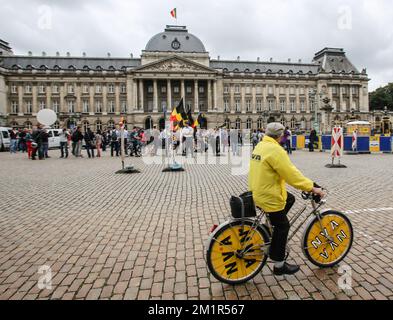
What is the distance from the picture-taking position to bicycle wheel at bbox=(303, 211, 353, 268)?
12.0 feet

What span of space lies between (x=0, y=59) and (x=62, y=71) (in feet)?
42.4

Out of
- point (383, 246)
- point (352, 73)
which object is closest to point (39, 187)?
point (383, 246)

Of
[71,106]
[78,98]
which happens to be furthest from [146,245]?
[71,106]

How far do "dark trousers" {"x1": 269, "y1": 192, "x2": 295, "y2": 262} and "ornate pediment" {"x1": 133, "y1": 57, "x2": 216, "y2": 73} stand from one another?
2627 inches

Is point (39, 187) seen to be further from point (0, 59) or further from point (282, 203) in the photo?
point (0, 59)

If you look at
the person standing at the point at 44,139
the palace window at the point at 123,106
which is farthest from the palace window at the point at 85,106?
the person standing at the point at 44,139

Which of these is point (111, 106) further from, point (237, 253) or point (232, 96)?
point (237, 253)

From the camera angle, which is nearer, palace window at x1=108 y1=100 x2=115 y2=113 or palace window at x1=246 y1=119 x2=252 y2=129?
palace window at x1=108 y1=100 x2=115 y2=113

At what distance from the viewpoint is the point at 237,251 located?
132 inches

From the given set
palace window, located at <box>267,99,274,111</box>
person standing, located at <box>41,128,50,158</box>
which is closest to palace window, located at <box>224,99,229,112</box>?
palace window, located at <box>267,99,274,111</box>

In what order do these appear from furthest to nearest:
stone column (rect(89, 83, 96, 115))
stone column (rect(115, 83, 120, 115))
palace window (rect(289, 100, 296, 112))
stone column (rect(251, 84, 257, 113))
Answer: palace window (rect(289, 100, 296, 112)), stone column (rect(251, 84, 257, 113)), stone column (rect(115, 83, 120, 115)), stone column (rect(89, 83, 96, 115))

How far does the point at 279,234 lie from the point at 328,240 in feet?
2.70

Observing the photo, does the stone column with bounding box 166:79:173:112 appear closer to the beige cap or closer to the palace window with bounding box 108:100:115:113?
→ the palace window with bounding box 108:100:115:113
